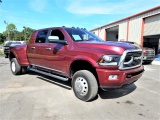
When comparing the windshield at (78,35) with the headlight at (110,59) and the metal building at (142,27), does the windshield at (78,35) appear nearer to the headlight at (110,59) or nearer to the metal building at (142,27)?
the headlight at (110,59)

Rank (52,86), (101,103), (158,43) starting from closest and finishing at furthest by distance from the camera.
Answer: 1. (101,103)
2. (52,86)
3. (158,43)

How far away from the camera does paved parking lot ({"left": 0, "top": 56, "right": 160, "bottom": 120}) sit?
3.61 metres

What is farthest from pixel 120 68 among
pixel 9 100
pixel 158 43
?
pixel 158 43

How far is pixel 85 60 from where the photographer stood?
4281mm

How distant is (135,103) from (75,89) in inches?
64.1

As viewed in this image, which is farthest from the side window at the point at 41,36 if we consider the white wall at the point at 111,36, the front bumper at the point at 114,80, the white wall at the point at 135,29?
the white wall at the point at 111,36

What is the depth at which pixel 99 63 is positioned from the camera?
13.1ft

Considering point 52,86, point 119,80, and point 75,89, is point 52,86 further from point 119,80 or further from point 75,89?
point 119,80

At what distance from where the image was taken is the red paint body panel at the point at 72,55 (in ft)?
13.0

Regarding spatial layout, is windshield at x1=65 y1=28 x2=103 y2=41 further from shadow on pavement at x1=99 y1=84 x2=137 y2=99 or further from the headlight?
shadow on pavement at x1=99 y1=84 x2=137 y2=99

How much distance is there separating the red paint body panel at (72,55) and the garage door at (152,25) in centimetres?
1331

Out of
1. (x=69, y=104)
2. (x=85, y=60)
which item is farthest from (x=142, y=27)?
(x=69, y=104)

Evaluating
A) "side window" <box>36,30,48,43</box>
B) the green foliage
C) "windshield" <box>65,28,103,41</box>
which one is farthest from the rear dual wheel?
the green foliage

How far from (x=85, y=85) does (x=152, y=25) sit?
1478 cm
